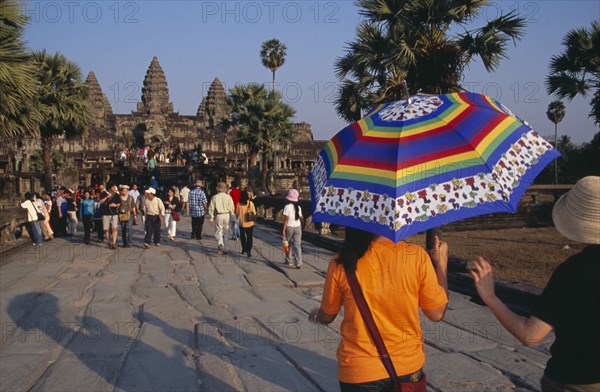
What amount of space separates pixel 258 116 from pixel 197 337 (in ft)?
88.6

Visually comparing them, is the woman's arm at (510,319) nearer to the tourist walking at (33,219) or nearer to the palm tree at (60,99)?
the tourist walking at (33,219)

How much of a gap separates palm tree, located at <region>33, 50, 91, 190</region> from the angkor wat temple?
2840 mm

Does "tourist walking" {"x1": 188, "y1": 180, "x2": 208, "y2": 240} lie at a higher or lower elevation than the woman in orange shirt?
lower

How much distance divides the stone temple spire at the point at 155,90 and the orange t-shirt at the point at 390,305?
66.3 metres

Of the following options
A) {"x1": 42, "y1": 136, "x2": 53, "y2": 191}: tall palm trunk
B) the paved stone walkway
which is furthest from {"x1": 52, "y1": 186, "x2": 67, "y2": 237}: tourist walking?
{"x1": 42, "y1": 136, "x2": 53, "y2": 191}: tall palm trunk

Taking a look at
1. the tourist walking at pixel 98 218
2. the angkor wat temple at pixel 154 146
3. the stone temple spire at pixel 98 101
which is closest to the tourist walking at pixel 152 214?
the tourist walking at pixel 98 218

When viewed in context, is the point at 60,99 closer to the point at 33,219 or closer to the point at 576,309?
the point at 33,219

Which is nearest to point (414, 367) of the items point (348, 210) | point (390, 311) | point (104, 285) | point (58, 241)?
point (390, 311)

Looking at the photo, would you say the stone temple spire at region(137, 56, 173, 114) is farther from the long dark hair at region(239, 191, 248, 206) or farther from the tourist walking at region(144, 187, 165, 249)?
the long dark hair at region(239, 191, 248, 206)

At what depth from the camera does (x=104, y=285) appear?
8.86 meters

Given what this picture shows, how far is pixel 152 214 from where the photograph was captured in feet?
42.9

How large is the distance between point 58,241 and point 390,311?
14726 millimetres

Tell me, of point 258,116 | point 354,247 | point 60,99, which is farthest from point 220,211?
point 258,116

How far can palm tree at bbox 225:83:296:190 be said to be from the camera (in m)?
31.9
